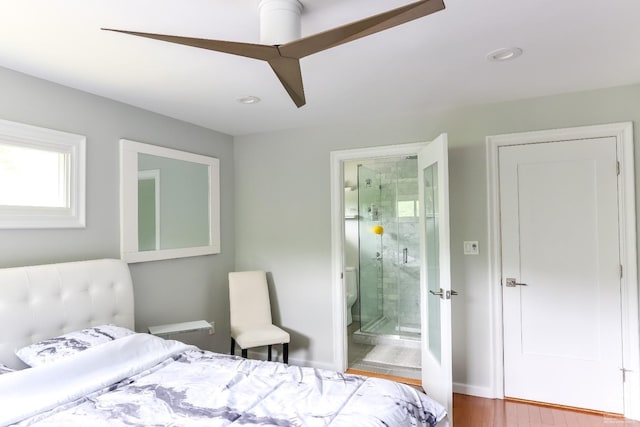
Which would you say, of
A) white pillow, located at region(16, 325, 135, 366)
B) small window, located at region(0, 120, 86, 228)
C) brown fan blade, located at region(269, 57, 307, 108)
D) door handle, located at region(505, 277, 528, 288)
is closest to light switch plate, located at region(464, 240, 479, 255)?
door handle, located at region(505, 277, 528, 288)

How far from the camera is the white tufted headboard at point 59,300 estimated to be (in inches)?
81.3

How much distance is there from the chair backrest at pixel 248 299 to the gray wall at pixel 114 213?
0.89 feet

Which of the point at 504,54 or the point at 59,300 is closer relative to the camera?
the point at 504,54

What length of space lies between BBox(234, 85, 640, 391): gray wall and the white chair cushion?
0.40m

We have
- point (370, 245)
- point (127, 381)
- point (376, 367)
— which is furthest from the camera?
point (370, 245)

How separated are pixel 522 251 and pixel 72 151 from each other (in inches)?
133

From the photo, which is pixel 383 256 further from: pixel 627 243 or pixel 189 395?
pixel 189 395

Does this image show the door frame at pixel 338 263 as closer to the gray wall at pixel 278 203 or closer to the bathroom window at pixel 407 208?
the gray wall at pixel 278 203

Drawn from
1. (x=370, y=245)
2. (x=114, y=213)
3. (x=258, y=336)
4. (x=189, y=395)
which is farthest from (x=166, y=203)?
(x=370, y=245)

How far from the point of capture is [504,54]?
2180 millimetres

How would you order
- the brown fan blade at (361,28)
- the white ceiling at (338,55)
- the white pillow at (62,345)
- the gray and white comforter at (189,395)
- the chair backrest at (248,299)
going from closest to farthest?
the brown fan blade at (361,28), the gray and white comforter at (189,395), the white ceiling at (338,55), the white pillow at (62,345), the chair backrest at (248,299)

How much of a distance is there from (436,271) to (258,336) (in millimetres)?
1627

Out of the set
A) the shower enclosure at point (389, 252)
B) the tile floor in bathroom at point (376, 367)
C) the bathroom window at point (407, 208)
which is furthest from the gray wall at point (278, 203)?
the bathroom window at point (407, 208)

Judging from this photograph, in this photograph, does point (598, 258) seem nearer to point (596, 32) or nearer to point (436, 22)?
point (596, 32)
